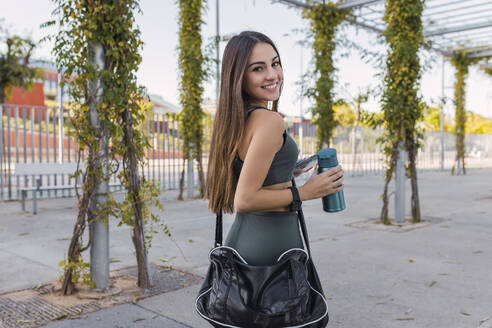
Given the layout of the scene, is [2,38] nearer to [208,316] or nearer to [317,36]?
[317,36]

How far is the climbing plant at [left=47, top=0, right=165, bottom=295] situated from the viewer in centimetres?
383

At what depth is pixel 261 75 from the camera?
5.78 ft

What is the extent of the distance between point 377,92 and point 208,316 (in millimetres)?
6651

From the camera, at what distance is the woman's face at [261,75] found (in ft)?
5.75

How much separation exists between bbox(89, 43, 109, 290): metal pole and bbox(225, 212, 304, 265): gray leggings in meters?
2.51

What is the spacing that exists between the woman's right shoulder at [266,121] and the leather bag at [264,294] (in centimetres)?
43

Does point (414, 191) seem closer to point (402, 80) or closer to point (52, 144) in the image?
point (402, 80)

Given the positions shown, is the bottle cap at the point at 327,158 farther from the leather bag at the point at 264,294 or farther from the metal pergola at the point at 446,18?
the metal pergola at the point at 446,18

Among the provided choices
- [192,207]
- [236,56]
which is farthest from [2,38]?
[236,56]

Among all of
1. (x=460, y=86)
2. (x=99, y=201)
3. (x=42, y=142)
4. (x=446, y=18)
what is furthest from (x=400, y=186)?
(x=460, y=86)

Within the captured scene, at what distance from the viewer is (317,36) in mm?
10797

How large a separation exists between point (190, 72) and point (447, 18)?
709cm

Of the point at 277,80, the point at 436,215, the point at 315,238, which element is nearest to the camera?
the point at 277,80

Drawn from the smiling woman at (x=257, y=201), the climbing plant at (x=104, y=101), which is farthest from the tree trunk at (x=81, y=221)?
the smiling woman at (x=257, y=201)
